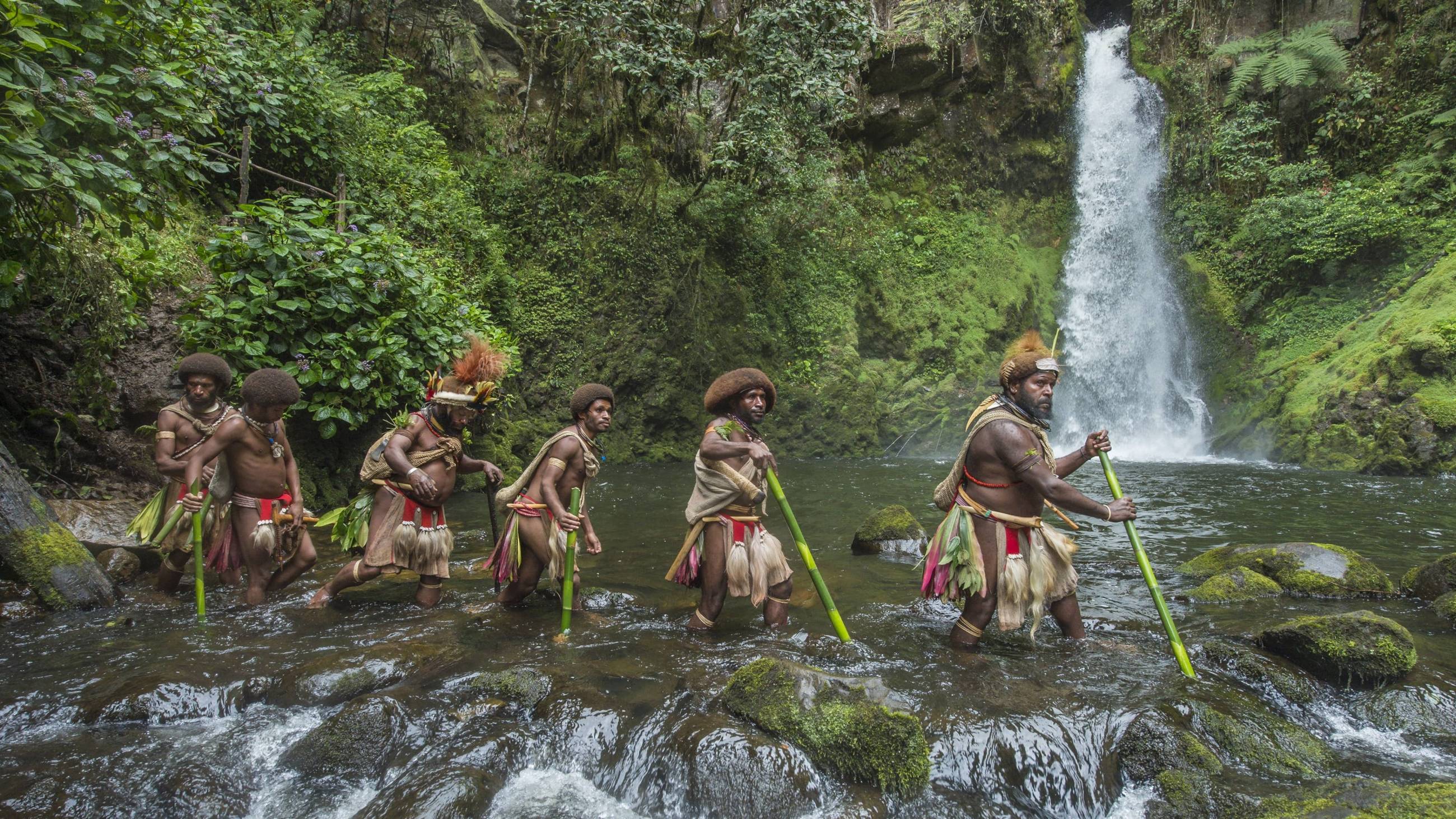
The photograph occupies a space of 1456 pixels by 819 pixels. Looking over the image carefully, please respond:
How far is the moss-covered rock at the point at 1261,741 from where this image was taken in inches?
141

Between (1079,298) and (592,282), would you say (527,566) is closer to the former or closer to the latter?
(592,282)

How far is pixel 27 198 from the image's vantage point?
495 cm

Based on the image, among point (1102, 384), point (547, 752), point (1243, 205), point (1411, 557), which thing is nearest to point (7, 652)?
point (547, 752)

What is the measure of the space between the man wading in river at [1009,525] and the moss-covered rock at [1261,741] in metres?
1.00

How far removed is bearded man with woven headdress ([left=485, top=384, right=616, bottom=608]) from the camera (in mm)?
5406

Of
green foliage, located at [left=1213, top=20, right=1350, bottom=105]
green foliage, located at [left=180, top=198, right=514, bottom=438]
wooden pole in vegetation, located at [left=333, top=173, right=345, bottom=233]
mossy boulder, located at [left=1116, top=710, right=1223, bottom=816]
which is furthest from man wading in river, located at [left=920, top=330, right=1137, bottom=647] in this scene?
green foliage, located at [left=1213, top=20, right=1350, bottom=105]

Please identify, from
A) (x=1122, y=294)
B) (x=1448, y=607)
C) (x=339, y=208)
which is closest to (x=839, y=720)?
(x=1448, y=607)

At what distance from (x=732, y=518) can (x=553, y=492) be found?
3.83 ft

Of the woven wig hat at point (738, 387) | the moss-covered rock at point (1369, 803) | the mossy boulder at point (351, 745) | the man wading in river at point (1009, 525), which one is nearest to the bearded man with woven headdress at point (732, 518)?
the woven wig hat at point (738, 387)

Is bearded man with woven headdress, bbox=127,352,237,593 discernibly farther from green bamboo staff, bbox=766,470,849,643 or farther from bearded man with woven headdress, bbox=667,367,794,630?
green bamboo staff, bbox=766,470,849,643

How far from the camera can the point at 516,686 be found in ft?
13.7

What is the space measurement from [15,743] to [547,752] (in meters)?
2.33

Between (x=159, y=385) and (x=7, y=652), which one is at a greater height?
(x=159, y=385)

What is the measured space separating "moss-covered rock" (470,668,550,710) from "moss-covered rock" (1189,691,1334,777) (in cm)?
313
